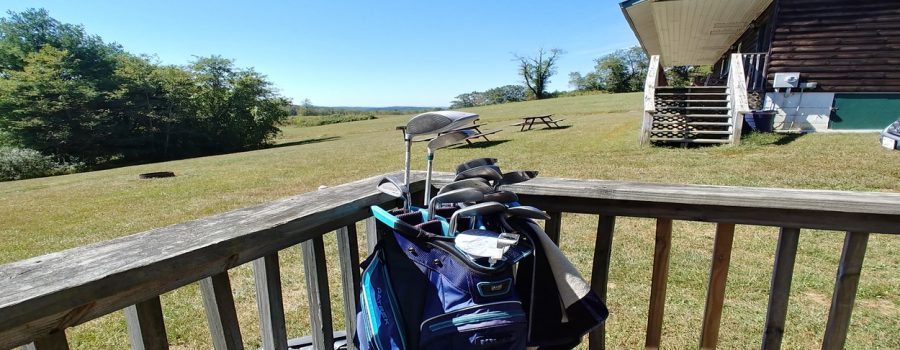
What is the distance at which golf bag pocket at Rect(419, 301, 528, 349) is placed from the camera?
1.13 metres

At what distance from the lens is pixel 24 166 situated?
69.2ft

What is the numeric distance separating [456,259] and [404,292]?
21 cm

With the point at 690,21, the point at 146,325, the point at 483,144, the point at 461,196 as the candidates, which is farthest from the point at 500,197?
the point at 690,21

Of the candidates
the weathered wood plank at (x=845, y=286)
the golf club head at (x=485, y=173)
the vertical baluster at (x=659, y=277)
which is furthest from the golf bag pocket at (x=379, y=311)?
the weathered wood plank at (x=845, y=286)

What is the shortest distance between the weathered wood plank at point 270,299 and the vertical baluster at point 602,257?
121cm

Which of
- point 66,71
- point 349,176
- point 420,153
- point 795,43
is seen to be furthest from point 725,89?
point 66,71

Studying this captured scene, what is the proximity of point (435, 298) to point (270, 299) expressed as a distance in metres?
0.65

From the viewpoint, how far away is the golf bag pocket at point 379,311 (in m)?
1.20

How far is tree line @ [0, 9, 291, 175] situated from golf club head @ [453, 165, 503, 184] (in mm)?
33066

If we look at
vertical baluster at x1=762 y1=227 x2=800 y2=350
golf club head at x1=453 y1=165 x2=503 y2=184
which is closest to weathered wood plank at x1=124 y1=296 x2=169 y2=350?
golf club head at x1=453 y1=165 x2=503 y2=184

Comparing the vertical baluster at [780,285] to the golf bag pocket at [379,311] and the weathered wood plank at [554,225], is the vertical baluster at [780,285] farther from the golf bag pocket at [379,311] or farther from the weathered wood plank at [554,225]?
the golf bag pocket at [379,311]

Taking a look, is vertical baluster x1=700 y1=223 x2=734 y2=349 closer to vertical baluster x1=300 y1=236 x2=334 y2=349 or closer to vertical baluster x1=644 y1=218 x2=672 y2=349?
vertical baluster x1=644 y1=218 x2=672 y2=349

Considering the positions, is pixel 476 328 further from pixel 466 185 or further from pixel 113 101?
pixel 113 101

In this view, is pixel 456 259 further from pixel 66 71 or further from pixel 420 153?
pixel 66 71
